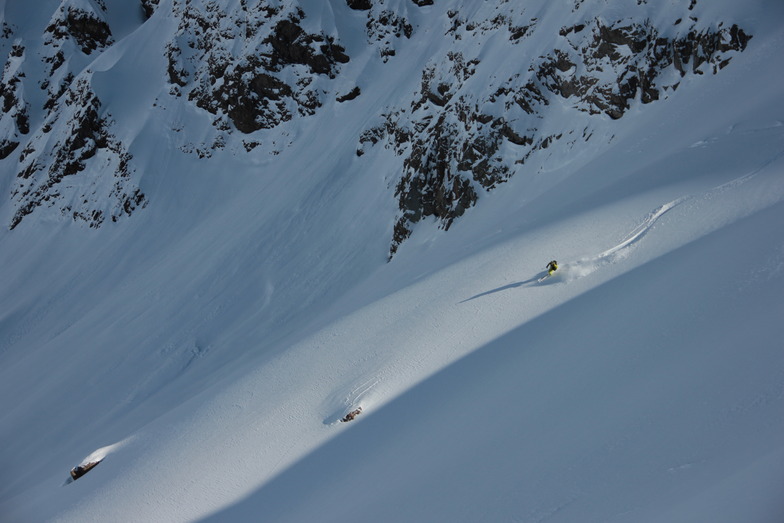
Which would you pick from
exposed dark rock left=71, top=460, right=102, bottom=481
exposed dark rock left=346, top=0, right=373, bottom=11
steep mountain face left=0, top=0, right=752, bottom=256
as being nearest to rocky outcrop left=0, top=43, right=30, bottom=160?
steep mountain face left=0, top=0, right=752, bottom=256

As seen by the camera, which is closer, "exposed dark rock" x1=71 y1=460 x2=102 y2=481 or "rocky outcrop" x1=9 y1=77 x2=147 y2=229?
"exposed dark rock" x1=71 y1=460 x2=102 y2=481

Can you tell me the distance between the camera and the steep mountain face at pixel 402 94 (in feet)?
67.8

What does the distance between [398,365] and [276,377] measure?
4651mm

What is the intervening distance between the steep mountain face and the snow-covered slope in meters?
0.18

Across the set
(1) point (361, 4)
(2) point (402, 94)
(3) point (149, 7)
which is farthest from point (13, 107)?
(2) point (402, 94)

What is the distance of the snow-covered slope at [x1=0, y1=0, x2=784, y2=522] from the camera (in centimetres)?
845

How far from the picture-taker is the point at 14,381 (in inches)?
1157

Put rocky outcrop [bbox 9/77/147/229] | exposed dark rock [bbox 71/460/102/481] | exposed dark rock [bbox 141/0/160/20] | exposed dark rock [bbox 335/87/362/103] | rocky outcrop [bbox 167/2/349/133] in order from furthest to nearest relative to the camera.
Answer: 1. exposed dark rock [bbox 141/0/160/20]
2. rocky outcrop [bbox 9/77/147/229]
3. rocky outcrop [bbox 167/2/349/133]
4. exposed dark rock [bbox 335/87/362/103]
5. exposed dark rock [bbox 71/460/102/481]

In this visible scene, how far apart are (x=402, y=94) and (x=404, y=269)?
527 inches

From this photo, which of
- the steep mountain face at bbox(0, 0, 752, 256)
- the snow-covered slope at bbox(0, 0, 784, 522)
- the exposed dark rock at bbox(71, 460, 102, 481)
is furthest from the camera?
the steep mountain face at bbox(0, 0, 752, 256)

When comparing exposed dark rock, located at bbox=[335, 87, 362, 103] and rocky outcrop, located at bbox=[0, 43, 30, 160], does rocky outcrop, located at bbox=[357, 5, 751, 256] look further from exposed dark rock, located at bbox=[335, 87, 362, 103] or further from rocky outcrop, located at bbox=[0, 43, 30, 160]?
rocky outcrop, located at bbox=[0, 43, 30, 160]

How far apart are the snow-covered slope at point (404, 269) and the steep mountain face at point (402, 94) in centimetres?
18

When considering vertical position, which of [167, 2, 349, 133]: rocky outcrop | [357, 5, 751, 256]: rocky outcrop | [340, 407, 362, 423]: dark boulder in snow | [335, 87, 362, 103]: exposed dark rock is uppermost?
[167, 2, 349, 133]: rocky outcrop

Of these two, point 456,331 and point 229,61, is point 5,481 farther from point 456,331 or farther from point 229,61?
point 229,61
